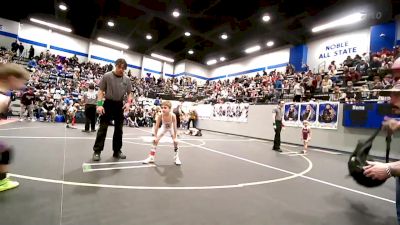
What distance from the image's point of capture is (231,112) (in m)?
16.5

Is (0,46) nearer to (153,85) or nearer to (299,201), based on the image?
(153,85)

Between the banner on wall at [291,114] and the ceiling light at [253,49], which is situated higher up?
the ceiling light at [253,49]

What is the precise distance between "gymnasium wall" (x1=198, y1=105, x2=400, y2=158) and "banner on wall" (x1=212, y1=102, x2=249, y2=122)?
319 mm

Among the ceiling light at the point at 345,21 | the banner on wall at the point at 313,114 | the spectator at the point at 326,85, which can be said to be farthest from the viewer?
the ceiling light at the point at 345,21

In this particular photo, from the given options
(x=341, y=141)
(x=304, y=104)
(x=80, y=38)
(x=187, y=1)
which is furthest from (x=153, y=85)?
(x=341, y=141)

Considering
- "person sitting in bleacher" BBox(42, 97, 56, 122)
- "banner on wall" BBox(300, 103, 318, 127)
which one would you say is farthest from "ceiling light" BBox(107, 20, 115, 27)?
"banner on wall" BBox(300, 103, 318, 127)

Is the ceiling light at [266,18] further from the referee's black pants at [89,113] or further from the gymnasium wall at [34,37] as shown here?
the gymnasium wall at [34,37]

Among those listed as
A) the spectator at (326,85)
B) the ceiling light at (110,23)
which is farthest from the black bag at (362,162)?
the ceiling light at (110,23)

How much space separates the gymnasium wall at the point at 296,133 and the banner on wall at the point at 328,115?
18cm

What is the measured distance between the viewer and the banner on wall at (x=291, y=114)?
11820 millimetres

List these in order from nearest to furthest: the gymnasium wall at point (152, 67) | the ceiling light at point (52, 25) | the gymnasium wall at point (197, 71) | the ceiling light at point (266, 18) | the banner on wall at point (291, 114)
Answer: the banner on wall at point (291, 114) < the ceiling light at point (266, 18) < the ceiling light at point (52, 25) < the gymnasium wall at point (152, 67) < the gymnasium wall at point (197, 71)

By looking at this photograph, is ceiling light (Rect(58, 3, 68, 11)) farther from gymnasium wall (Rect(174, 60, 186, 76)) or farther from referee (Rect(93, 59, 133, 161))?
referee (Rect(93, 59, 133, 161))

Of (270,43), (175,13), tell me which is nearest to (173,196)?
(175,13)

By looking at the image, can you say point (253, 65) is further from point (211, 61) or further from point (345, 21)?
point (345, 21)
